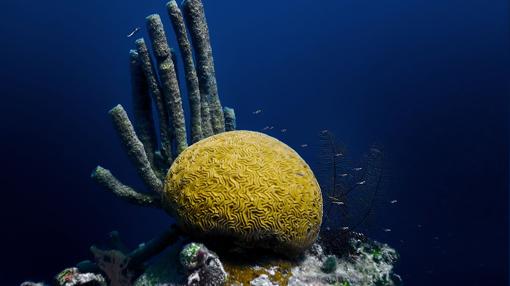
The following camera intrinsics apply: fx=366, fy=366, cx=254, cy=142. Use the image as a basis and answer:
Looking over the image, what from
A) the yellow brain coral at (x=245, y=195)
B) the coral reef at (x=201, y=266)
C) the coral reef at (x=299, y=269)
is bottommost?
the coral reef at (x=299, y=269)

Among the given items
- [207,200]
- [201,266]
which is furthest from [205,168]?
[201,266]

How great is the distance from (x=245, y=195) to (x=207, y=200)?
1.35ft

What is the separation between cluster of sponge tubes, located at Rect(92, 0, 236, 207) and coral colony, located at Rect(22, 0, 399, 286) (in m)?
0.01

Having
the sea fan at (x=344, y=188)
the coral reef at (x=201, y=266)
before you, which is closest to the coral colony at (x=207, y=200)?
the coral reef at (x=201, y=266)

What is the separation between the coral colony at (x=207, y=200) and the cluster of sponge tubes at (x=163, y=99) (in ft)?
0.05

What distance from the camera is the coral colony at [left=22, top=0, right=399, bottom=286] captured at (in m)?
3.91

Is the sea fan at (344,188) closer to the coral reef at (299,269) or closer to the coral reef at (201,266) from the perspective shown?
the coral reef at (299,269)

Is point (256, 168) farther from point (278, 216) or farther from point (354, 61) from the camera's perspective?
point (354, 61)

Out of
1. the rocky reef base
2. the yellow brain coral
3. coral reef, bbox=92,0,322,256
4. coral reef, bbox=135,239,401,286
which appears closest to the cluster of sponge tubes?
coral reef, bbox=92,0,322,256

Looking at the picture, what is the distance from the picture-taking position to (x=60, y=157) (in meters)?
10.1

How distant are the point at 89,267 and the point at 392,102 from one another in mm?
15623

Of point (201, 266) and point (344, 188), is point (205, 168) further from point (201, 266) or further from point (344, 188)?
point (344, 188)

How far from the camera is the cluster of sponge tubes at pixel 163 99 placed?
5172 millimetres

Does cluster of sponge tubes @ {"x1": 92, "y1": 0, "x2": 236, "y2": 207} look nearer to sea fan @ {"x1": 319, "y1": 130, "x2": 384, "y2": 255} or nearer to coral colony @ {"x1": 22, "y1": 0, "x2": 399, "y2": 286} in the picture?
coral colony @ {"x1": 22, "y1": 0, "x2": 399, "y2": 286}
